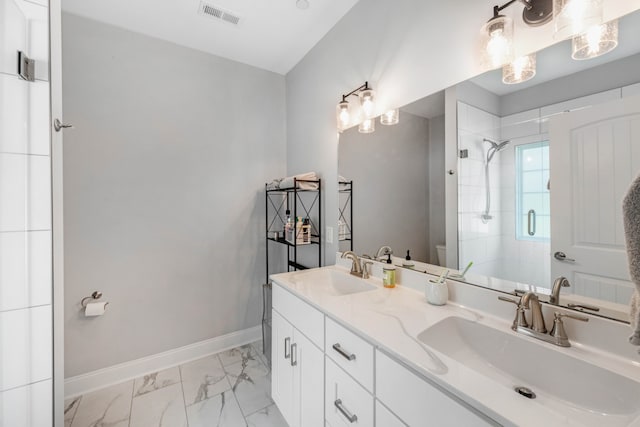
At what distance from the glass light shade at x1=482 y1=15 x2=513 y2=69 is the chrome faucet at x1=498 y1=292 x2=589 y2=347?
86 cm

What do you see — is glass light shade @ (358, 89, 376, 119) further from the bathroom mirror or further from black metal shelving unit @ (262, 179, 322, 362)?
black metal shelving unit @ (262, 179, 322, 362)

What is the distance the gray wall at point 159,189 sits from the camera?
5.70 feet

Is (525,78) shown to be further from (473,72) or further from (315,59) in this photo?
(315,59)

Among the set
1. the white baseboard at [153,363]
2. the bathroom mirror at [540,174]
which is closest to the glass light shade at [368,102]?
the bathroom mirror at [540,174]

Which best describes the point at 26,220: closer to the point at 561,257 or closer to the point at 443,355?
the point at 443,355

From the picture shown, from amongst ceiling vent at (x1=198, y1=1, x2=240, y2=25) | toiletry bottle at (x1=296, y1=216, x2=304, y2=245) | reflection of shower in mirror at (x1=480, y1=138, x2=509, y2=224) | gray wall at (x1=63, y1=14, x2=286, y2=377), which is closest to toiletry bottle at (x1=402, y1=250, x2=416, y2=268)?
reflection of shower in mirror at (x1=480, y1=138, x2=509, y2=224)

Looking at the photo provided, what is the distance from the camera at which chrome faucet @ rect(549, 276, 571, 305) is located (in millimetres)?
826

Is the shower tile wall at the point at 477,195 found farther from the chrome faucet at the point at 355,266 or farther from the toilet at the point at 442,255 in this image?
the chrome faucet at the point at 355,266

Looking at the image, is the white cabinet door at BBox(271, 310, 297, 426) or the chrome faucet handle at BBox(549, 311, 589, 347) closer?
the chrome faucet handle at BBox(549, 311, 589, 347)

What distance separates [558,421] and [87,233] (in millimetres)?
2442

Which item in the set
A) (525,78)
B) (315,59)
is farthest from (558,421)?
(315,59)

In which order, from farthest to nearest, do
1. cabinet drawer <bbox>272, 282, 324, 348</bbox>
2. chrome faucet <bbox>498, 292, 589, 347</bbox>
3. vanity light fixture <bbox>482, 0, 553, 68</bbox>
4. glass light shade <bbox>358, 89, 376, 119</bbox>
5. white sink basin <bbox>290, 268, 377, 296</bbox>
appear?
glass light shade <bbox>358, 89, 376, 119</bbox>, white sink basin <bbox>290, 268, 377, 296</bbox>, cabinet drawer <bbox>272, 282, 324, 348</bbox>, vanity light fixture <bbox>482, 0, 553, 68</bbox>, chrome faucet <bbox>498, 292, 589, 347</bbox>

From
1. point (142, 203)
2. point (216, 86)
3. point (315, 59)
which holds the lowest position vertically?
point (142, 203)

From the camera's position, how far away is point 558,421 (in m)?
0.50
